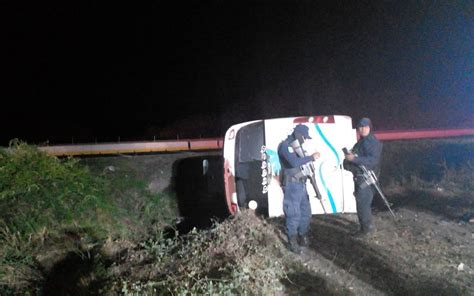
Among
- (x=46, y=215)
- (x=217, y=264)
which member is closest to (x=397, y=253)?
(x=217, y=264)

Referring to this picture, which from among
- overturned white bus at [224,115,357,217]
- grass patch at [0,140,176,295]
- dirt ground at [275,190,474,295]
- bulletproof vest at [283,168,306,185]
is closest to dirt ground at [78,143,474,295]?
dirt ground at [275,190,474,295]

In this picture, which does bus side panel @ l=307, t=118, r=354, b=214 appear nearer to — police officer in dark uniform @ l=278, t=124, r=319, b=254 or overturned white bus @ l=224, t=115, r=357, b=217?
overturned white bus @ l=224, t=115, r=357, b=217

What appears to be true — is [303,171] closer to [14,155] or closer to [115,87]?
[14,155]

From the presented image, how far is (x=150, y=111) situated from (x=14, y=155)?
13266 millimetres

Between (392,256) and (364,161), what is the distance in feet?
4.22

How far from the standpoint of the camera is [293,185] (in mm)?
5590

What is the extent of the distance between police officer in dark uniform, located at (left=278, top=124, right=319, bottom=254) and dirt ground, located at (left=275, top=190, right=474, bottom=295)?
0.38 meters

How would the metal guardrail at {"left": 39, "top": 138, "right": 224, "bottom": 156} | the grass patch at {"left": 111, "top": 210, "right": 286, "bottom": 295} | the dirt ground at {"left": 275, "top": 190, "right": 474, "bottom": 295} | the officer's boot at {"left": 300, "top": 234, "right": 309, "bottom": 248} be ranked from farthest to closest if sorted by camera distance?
1. the metal guardrail at {"left": 39, "top": 138, "right": 224, "bottom": 156}
2. the officer's boot at {"left": 300, "top": 234, "right": 309, "bottom": 248}
3. the dirt ground at {"left": 275, "top": 190, "right": 474, "bottom": 295}
4. the grass patch at {"left": 111, "top": 210, "right": 286, "bottom": 295}

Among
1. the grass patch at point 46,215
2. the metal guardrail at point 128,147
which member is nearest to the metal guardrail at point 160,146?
the metal guardrail at point 128,147

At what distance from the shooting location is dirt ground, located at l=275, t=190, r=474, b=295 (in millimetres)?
4773

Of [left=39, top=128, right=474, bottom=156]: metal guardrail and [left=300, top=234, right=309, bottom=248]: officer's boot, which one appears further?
[left=39, top=128, right=474, bottom=156]: metal guardrail

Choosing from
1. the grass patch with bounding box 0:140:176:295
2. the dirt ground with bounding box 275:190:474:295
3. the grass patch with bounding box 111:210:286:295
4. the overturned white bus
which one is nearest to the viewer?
the grass patch with bounding box 111:210:286:295

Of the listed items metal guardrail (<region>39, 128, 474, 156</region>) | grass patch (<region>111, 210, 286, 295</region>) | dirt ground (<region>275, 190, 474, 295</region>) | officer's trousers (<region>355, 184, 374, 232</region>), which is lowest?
dirt ground (<region>275, 190, 474, 295</region>)

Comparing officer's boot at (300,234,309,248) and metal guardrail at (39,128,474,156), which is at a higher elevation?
metal guardrail at (39,128,474,156)
